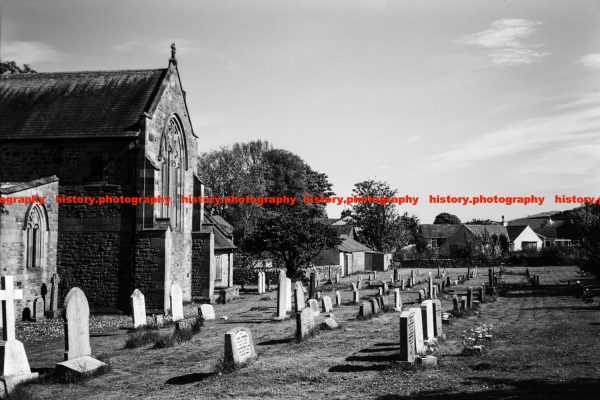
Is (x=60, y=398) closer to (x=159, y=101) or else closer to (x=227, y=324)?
(x=227, y=324)

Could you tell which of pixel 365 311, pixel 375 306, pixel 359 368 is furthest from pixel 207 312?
pixel 359 368

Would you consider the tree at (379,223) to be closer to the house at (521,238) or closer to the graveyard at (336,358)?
the house at (521,238)

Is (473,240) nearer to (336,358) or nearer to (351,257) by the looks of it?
(351,257)

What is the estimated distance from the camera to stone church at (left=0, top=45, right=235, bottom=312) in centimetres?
2375

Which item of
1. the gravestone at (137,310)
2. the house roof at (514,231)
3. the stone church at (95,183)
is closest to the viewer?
the gravestone at (137,310)

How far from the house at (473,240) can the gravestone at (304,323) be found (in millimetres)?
59083

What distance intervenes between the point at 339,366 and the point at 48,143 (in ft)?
61.3

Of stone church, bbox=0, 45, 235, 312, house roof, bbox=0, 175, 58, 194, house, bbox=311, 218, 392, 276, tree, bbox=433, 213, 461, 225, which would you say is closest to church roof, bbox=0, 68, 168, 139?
stone church, bbox=0, 45, 235, 312

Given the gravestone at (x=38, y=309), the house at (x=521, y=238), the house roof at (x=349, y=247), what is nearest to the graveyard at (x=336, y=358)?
the gravestone at (x=38, y=309)

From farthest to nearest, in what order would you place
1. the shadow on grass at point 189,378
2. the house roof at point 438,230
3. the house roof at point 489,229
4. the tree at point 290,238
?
the house roof at point 438,230, the house roof at point 489,229, the tree at point 290,238, the shadow on grass at point 189,378

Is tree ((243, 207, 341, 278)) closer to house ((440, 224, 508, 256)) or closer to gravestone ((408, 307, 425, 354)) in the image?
gravestone ((408, 307, 425, 354))

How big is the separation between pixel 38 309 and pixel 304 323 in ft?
40.2

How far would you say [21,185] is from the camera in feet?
73.9

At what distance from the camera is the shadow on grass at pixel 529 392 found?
9477mm
